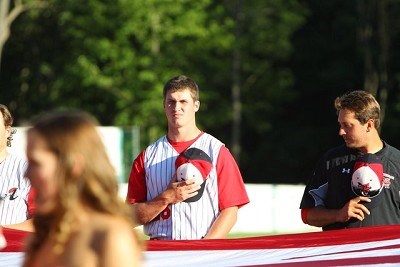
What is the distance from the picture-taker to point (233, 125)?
4275 centimetres

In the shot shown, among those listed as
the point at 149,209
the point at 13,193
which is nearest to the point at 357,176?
the point at 149,209

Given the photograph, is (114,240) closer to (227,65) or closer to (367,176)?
(367,176)

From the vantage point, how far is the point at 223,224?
6328 millimetres

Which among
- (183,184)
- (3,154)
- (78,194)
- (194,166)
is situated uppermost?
(3,154)

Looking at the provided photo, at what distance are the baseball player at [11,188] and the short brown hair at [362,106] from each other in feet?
5.92

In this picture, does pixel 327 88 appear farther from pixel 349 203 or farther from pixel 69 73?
pixel 349 203

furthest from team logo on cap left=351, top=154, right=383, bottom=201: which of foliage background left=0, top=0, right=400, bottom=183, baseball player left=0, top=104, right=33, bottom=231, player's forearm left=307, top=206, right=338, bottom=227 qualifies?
foliage background left=0, top=0, right=400, bottom=183

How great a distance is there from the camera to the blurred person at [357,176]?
6.07 metres

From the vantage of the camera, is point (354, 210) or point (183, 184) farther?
point (183, 184)

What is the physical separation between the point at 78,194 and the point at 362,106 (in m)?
3.32

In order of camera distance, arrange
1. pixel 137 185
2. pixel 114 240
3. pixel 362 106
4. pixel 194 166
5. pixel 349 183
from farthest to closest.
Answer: pixel 137 185 < pixel 194 166 < pixel 349 183 < pixel 362 106 < pixel 114 240

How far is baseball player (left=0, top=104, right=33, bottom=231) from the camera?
20.4ft

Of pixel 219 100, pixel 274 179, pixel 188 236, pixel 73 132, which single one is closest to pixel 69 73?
pixel 219 100

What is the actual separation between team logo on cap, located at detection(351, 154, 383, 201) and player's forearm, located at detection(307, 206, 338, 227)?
19cm
